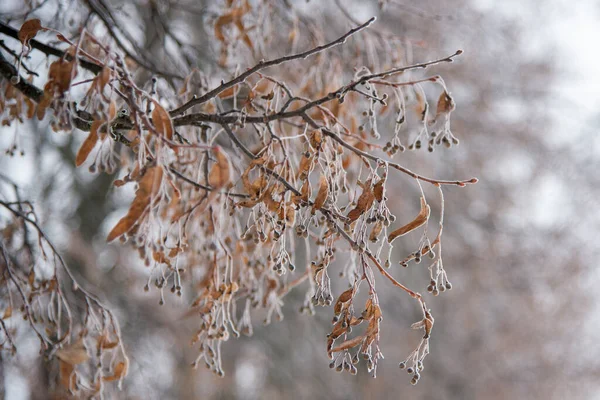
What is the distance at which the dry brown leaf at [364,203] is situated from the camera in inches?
49.2

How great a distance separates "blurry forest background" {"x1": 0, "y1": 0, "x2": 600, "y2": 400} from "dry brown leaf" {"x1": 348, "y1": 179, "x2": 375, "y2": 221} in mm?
3074

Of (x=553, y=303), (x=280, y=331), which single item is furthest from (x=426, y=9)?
(x=280, y=331)

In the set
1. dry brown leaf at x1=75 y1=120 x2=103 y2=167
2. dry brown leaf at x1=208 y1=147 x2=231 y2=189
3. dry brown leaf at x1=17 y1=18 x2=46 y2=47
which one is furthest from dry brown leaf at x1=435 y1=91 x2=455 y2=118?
dry brown leaf at x1=17 y1=18 x2=46 y2=47

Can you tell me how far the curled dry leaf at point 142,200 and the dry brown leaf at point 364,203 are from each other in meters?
0.42

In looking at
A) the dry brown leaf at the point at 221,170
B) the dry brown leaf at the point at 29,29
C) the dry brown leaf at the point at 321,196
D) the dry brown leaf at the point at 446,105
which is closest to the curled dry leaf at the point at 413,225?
the dry brown leaf at the point at 321,196

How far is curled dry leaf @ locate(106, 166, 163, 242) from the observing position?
39.4 inches

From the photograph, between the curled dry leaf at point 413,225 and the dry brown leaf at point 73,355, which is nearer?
the curled dry leaf at point 413,225

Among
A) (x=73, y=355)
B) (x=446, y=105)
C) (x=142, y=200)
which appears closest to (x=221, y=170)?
(x=142, y=200)

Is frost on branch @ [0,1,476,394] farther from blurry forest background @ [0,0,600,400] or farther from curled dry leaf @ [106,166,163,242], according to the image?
blurry forest background @ [0,0,600,400]

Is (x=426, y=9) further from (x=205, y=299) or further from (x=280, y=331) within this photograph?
(x=205, y=299)

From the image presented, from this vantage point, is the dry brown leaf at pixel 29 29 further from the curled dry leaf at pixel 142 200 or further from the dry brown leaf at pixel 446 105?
the dry brown leaf at pixel 446 105

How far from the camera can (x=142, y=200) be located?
1007 millimetres

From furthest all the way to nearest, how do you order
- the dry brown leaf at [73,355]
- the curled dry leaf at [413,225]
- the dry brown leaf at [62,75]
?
the dry brown leaf at [73,355]
the curled dry leaf at [413,225]
the dry brown leaf at [62,75]

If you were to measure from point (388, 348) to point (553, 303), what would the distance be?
147cm
